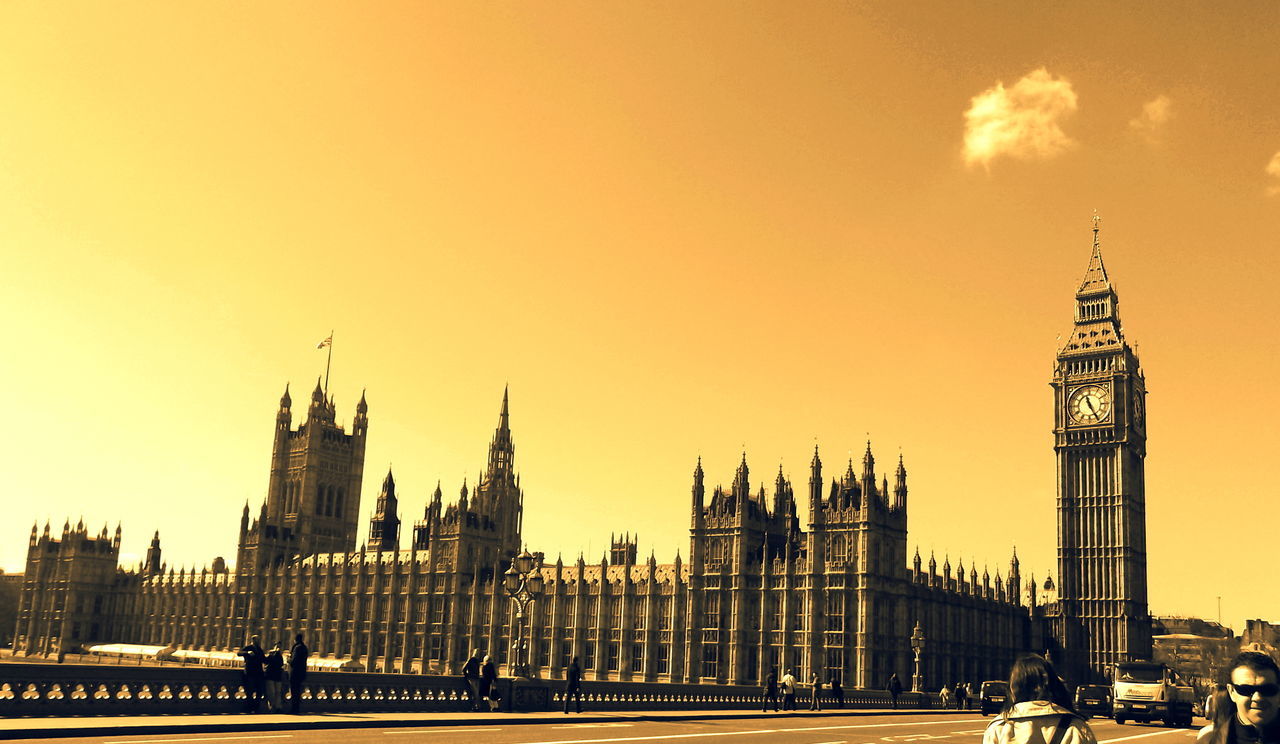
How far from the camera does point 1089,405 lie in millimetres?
107812

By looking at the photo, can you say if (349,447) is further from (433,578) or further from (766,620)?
(766,620)

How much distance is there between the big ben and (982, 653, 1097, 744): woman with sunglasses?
10292 centimetres

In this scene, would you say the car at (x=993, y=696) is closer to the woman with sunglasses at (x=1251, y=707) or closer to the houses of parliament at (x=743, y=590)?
the houses of parliament at (x=743, y=590)

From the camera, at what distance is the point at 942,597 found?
91438 mm

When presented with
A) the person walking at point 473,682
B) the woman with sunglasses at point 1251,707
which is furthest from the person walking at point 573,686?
the woman with sunglasses at point 1251,707

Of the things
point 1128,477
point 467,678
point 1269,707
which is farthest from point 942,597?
point 1269,707

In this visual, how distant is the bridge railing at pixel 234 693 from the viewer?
86.7 feet

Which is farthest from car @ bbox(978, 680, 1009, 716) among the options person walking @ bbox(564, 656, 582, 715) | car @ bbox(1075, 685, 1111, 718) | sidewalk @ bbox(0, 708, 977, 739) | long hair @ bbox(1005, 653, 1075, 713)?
long hair @ bbox(1005, 653, 1075, 713)

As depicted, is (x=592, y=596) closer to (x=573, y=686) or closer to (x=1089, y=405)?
(x=1089, y=405)

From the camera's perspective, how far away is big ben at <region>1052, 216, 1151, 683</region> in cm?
10188

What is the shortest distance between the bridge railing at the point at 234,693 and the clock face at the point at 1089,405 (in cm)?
7231

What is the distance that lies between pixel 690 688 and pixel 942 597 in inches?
1964

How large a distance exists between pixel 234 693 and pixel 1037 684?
90.1ft

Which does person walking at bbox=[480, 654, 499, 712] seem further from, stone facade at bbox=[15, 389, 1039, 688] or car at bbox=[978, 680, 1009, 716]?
stone facade at bbox=[15, 389, 1039, 688]
